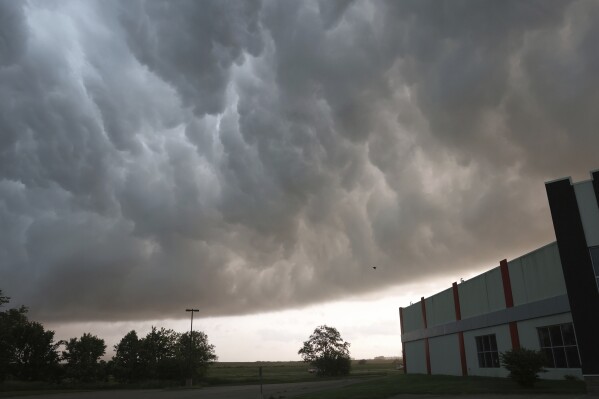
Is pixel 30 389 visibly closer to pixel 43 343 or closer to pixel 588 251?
pixel 43 343

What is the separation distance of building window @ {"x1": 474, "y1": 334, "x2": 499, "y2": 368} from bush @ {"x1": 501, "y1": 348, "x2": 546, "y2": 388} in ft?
32.5

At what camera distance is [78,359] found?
70.3m

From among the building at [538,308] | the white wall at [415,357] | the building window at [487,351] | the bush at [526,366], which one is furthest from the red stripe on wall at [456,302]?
the bush at [526,366]

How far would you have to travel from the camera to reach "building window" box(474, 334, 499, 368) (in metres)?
36.5

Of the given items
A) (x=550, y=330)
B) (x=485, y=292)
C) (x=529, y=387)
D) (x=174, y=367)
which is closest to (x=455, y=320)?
(x=485, y=292)

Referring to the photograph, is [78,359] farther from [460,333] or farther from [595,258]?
[595,258]

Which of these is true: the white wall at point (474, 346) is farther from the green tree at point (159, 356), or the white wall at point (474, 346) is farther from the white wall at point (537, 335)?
the green tree at point (159, 356)

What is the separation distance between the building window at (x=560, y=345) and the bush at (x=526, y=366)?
2.40 meters

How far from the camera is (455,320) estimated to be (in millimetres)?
44094

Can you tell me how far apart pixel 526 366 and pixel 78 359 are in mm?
66613

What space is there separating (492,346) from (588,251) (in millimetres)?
16234

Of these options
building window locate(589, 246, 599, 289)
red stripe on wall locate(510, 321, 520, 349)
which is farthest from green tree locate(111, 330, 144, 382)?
building window locate(589, 246, 599, 289)

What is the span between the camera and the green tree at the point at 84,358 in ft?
229

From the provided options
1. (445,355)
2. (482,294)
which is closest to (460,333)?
(445,355)
